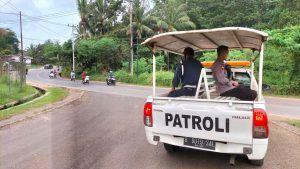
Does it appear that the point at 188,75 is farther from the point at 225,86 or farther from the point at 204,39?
the point at 204,39

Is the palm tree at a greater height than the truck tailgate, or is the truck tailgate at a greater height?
the palm tree

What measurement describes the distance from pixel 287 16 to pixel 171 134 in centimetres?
3288

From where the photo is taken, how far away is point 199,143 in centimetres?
530

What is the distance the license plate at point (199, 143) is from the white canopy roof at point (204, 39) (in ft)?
5.82

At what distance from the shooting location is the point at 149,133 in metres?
5.79

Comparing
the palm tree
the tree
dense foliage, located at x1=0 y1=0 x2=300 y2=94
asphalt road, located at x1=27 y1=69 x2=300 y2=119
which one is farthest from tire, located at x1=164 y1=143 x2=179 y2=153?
the palm tree

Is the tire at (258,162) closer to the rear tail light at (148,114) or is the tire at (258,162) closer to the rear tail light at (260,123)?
the rear tail light at (260,123)

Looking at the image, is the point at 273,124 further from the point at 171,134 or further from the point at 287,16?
the point at 287,16

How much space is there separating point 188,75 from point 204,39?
0.88m

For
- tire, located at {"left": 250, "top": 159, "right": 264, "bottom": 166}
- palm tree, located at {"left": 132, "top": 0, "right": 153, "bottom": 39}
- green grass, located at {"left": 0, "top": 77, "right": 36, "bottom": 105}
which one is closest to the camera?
tire, located at {"left": 250, "top": 159, "right": 264, "bottom": 166}

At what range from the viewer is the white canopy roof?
5609 millimetres

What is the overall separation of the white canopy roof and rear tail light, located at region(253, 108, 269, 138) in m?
1.23

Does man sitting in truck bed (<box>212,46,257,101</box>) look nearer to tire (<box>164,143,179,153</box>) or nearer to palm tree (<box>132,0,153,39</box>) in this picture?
tire (<box>164,143,179,153</box>)

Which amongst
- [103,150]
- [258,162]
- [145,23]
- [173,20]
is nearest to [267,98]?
[258,162]
